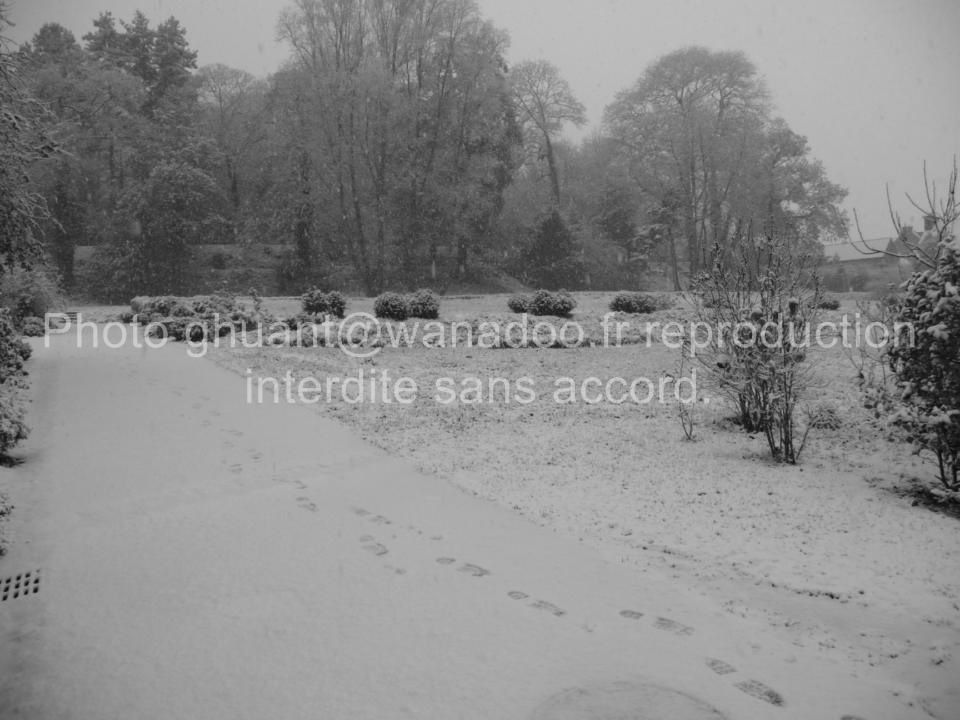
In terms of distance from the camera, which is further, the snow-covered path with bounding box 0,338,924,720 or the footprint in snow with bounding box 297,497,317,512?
the footprint in snow with bounding box 297,497,317,512

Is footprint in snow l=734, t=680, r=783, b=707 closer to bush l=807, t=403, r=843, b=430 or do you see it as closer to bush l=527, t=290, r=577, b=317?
bush l=807, t=403, r=843, b=430

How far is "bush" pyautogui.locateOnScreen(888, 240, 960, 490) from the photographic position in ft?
16.4

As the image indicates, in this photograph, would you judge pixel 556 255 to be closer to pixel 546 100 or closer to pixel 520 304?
pixel 546 100

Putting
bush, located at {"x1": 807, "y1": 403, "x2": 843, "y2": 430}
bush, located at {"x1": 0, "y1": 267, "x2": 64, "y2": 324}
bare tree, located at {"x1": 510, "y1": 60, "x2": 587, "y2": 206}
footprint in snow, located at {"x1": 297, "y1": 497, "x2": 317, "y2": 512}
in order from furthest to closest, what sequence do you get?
bare tree, located at {"x1": 510, "y1": 60, "x2": 587, "y2": 206}
bush, located at {"x1": 0, "y1": 267, "x2": 64, "y2": 324}
bush, located at {"x1": 807, "y1": 403, "x2": 843, "y2": 430}
footprint in snow, located at {"x1": 297, "y1": 497, "x2": 317, "y2": 512}

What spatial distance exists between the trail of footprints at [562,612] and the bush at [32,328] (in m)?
16.0

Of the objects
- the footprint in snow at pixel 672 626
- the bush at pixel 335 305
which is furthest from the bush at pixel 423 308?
the footprint in snow at pixel 672 626

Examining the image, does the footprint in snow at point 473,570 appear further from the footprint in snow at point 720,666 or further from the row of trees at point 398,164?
the row of trees at point 398,164

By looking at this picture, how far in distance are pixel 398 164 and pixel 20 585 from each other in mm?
29189

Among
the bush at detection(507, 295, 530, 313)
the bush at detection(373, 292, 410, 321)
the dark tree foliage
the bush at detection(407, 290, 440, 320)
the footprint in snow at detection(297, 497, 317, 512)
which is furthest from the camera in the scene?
the dark tree foliage

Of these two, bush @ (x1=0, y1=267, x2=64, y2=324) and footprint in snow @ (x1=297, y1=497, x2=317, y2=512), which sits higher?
bush @ (x1=0, y1=267, x2=64, y2=324)

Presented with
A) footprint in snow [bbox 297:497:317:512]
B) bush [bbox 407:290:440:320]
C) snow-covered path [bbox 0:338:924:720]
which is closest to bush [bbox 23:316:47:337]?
bush [bbox 407:290:440:320]

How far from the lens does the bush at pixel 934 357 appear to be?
500 centimetres

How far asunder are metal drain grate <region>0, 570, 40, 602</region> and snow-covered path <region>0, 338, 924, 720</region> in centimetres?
5

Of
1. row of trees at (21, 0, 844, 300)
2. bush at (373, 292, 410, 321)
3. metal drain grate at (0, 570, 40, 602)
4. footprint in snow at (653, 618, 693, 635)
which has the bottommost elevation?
footprint in snow at (653, 618, 693, 635)
